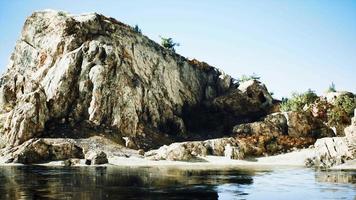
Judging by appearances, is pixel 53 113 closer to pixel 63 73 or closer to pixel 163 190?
pixel 63 73

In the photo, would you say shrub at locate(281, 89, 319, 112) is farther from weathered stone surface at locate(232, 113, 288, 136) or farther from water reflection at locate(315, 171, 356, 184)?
water reflection at locate(315, 171, 356, 184)

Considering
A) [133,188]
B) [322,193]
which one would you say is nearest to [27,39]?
[133,188]

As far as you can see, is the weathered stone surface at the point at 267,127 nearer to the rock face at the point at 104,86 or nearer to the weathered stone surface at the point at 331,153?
the rock face at the point at 104,86

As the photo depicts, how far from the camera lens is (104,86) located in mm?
81000

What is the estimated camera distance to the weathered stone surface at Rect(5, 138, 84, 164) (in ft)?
198

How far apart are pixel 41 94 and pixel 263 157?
4237 cm

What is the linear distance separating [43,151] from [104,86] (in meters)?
22.6

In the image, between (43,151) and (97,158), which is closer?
(97,158)

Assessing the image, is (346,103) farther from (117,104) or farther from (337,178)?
(337,178)

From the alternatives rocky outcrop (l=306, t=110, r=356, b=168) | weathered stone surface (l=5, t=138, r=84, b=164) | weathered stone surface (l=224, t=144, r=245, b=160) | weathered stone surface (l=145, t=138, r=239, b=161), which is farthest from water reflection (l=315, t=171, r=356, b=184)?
weathered stone surface (l=5, t=138, r=84, b=164)

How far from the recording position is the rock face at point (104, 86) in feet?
251

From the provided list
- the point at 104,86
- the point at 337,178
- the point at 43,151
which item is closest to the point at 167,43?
the point at 104,86

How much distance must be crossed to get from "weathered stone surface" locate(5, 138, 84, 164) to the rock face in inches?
279

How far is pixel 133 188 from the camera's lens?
27.6 m
